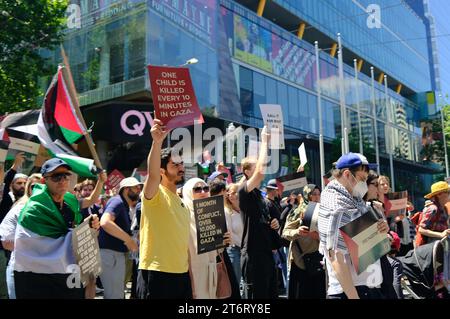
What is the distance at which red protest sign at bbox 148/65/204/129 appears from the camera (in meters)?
3.76

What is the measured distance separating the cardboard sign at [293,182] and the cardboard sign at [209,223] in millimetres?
2318

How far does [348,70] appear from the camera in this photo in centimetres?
4447

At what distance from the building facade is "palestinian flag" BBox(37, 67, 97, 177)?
48.6 feet

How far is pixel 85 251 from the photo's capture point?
12.2ft

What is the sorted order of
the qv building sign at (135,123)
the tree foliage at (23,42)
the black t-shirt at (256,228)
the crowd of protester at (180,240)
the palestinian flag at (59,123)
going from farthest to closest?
the qv building sign at (135,123)
the tree foliage at (23,42)
the palestinian flag at (59,123)
the black t-shirt at (256,228)
the crowd of protester at (180,240)

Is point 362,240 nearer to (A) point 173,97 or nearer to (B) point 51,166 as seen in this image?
(A) point 173,97

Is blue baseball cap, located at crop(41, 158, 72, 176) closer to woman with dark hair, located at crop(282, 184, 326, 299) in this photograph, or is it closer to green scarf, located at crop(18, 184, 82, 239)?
green scarf, located at crop(18, 184, 82, 239)

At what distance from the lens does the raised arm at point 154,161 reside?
338 cm

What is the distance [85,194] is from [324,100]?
34280 millimetres

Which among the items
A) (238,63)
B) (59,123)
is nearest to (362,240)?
(59,123)

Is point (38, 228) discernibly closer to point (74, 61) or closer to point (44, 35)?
point (44, 35)

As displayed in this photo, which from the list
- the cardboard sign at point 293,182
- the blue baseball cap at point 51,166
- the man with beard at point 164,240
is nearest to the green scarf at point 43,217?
the blue baseball cap at point 51,166

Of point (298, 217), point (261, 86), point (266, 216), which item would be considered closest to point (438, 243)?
point (298, 217)

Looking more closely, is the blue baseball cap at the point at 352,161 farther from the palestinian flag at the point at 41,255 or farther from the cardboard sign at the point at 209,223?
the palestinian flag at the point at 41,255
